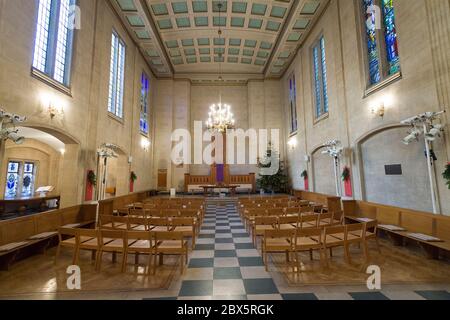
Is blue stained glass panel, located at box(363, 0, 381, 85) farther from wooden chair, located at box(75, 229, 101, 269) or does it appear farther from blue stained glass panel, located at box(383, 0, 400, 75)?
wooden chair, located at box(75, 229, 101, 269)

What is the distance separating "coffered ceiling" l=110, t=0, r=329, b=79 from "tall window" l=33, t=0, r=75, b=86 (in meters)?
3.29

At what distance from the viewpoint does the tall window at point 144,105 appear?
13109 millimetres

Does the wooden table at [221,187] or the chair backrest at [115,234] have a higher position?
the wooden table at [221,187]

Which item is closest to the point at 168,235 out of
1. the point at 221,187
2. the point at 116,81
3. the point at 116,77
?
the point at 116,81

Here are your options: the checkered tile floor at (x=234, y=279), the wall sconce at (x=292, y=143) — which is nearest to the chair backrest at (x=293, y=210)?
the checkered tile floor at (x=234, y=279)

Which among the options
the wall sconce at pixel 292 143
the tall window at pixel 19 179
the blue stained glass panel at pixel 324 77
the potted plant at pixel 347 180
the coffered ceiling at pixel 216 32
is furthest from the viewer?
the wall sconce at pixel 292 143

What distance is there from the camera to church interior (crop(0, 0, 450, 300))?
3377 millimetres

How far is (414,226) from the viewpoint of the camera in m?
4.86

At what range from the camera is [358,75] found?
7.43m

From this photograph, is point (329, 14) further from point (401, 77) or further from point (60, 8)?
point (60, 8)

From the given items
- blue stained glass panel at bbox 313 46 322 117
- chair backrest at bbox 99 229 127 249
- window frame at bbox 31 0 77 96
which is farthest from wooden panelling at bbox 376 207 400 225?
window frame at bbox 31 0 77 96

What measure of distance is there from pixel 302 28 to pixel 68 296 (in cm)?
1329

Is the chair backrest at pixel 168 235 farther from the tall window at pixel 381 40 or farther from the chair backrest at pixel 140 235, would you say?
the tall window at pixel 381 40

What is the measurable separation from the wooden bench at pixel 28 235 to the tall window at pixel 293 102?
12.5m
